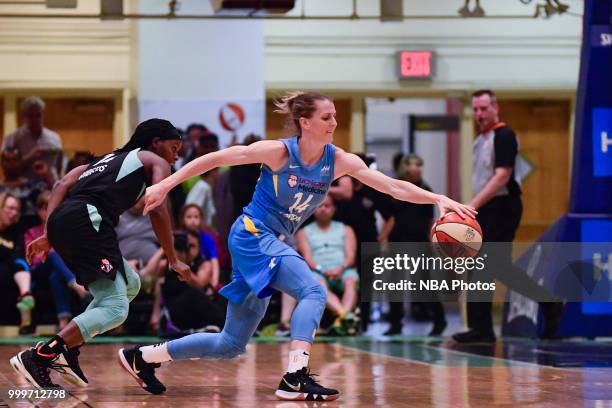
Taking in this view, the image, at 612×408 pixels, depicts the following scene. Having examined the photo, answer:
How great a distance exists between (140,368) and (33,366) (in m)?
0.57

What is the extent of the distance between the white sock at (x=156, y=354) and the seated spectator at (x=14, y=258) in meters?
5.10

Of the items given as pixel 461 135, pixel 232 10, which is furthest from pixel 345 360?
pixel 461 135

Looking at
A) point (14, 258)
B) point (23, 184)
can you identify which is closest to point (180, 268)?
point (14, 258)

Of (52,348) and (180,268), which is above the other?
(180,268)

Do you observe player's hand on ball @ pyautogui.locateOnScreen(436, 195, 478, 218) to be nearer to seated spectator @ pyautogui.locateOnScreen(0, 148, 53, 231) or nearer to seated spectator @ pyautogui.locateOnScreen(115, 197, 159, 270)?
seated spectator @ pyautogui.locateOnScreen(115, 197, 159, 270)

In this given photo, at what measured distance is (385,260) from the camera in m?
12.7

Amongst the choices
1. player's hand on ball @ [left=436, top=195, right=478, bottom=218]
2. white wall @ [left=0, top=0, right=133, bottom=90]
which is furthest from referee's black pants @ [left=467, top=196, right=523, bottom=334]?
white wall @ [left=0, top=0, right=133, bottom=90]

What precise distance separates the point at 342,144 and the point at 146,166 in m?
10.3

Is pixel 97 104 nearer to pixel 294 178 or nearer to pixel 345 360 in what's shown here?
pixel 345 360

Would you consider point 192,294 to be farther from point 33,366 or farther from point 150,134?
point 33,366

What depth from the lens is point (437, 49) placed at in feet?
53.3

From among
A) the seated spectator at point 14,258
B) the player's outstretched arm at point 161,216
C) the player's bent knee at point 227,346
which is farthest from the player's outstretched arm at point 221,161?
the seated spectator at point 14,258

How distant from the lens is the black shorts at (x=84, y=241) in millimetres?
6609

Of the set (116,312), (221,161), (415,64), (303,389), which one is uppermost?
(415,64)
